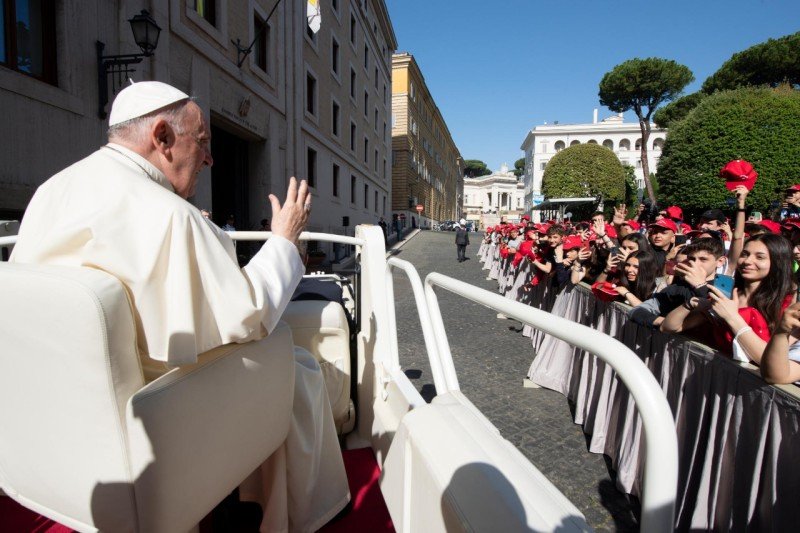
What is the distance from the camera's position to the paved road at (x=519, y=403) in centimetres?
262

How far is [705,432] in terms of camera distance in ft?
7.39

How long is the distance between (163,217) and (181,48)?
31.4 feet

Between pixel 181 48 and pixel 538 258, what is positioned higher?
pixel 181 48

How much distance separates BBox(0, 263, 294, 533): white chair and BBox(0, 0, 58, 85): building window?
250 inches

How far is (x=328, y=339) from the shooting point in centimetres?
228

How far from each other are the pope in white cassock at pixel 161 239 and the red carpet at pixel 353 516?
403 millimetres

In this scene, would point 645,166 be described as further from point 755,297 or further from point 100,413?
point 100,413

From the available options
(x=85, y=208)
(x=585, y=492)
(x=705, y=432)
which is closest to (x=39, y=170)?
(x=85, y=208)

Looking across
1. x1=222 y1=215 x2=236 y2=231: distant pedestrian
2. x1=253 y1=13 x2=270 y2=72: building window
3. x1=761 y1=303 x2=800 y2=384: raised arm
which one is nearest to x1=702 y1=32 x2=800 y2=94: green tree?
x1=253 y1=13 x2=270 y2=72: building window

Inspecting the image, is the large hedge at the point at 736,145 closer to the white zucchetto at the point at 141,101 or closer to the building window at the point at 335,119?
the building window at the point at 335,119

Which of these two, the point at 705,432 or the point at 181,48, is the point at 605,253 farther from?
the point at 181,48

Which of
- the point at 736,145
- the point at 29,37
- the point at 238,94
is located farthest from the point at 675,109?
the point at 29,37

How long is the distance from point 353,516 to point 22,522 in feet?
4.24

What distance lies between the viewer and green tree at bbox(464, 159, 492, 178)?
13100 centimetres
